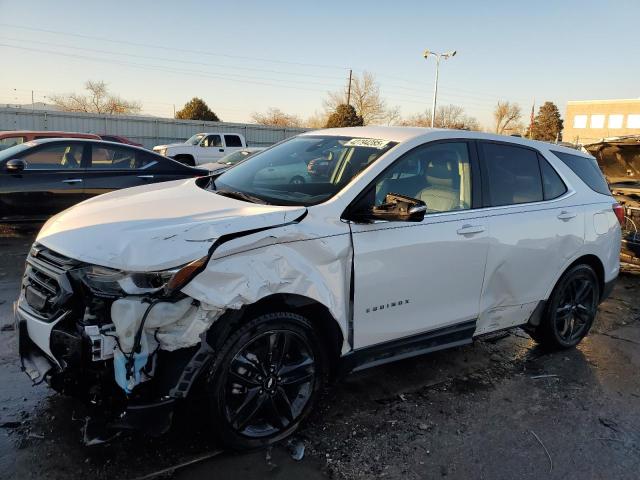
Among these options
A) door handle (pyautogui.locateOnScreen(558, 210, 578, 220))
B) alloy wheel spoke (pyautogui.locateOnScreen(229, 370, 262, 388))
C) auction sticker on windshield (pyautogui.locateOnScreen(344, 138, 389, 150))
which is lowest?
alloy wheel spoke (pyautogui.locateOnScreen(229, 370, 262, 388))

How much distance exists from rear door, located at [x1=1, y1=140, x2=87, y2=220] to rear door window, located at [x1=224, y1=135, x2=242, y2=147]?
588 inches

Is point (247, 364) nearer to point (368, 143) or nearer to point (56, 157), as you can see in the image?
point (368, 143)

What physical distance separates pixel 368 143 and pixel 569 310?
246 centimetres

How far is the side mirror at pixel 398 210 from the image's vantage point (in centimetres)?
293

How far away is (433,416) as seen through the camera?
3.39 meters

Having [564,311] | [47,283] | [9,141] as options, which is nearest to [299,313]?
[47,283]

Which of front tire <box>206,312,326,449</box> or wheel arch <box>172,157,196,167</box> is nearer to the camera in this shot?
front tire <box>206,312,326,449</box>

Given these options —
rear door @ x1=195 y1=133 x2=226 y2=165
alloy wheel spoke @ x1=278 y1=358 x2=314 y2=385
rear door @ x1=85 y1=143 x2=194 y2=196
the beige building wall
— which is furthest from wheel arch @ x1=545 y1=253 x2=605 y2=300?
the beige building wall

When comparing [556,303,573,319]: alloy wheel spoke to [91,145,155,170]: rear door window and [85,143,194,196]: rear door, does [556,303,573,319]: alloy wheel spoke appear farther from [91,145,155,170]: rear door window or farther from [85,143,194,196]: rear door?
[91,145,155,170]: rear door window

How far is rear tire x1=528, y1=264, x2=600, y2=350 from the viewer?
4395mm

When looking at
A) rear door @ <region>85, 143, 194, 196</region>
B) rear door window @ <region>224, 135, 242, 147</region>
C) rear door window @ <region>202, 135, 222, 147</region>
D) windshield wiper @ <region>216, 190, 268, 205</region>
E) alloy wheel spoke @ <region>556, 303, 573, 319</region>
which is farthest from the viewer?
rear door window @ <region>224, 135, 242, 147</region>

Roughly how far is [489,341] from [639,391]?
A: 1242 mm

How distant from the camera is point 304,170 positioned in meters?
3.62

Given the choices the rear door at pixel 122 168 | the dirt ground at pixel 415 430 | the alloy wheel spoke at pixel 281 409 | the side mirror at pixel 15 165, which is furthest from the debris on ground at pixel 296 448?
the side mirror at pixel 15 165
